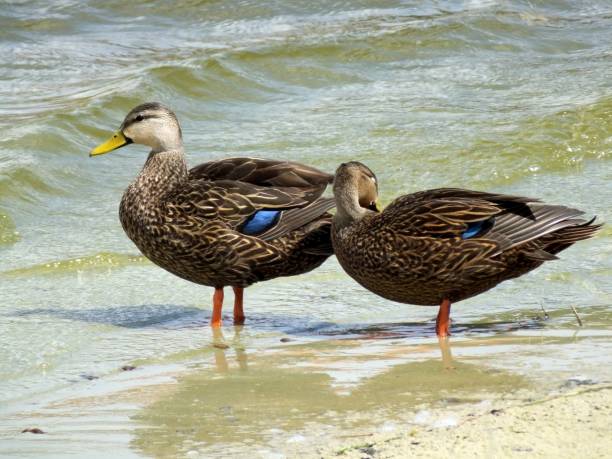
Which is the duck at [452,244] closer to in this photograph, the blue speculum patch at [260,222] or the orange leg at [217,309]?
the blue speculum patch at [260,222]

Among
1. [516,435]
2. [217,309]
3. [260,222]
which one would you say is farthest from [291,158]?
[516,435]

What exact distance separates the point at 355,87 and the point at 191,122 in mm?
2050

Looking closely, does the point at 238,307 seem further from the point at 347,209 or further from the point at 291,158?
the point at 291,158

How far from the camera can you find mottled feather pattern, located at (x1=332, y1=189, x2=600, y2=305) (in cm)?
705

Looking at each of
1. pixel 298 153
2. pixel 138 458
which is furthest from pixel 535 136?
pixel 138 458

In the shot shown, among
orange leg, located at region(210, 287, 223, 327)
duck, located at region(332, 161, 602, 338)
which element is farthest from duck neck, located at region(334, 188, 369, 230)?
orange leg, located at region(210, 287, 223, 327)

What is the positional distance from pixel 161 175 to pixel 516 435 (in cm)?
385

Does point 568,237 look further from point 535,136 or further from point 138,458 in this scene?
point 535,136

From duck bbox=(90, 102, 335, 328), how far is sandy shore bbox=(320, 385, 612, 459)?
281 cm

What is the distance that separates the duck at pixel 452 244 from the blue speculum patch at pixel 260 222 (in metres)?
0.63

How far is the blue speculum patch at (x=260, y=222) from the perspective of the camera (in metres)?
7.77

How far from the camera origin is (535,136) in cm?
1227

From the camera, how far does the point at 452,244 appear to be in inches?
279

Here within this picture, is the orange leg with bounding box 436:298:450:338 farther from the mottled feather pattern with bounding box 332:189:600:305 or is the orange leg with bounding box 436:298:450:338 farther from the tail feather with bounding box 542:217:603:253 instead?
the tail feather with bounding box 542:217:603:253
